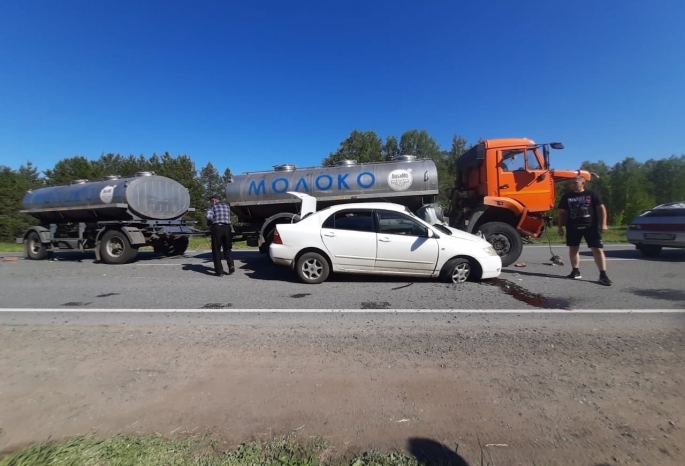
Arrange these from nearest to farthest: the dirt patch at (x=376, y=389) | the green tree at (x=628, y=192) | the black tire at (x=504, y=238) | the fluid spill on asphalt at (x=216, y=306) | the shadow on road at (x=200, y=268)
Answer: the dirt patch at (x=376, y=389), the fluid spill on asphalt at (x=216, y=306), the black tire at (x=504, y=238), the shadow on road at (x=200, y=268), the green tree at (x=628, y=192)

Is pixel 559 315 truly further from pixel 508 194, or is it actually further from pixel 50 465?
pixel 50 465

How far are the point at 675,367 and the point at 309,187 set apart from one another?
7.97m

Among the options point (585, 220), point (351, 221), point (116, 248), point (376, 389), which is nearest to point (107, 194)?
point (116, 248)

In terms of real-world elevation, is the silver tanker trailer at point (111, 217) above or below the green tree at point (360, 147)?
below

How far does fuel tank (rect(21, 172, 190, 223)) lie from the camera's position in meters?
10.3

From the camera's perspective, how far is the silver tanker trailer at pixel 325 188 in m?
9.18

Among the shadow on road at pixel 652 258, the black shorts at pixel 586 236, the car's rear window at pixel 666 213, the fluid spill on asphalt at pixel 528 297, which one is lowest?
the fluid spill on asphalt at pixel 528 297

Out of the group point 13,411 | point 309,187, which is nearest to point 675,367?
point 13,411

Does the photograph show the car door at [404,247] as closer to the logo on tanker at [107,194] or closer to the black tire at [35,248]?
the logo on tanker at [107,194]

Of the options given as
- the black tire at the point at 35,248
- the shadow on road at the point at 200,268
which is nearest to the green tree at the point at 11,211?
the black tire at the point at 35,248

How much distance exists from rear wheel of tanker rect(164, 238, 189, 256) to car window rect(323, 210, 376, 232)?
689cm

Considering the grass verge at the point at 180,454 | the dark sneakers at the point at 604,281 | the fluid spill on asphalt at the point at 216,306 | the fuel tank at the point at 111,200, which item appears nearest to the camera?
the grass verge at the point at 180,454

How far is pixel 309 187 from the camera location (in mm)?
9453

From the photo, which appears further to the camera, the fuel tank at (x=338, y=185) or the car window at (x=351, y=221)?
the fuel tank at (x=338, y=185)
